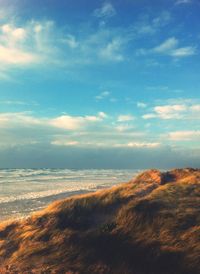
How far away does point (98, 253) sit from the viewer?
1298cm

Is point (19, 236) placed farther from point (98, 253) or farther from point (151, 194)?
point (151, 194)

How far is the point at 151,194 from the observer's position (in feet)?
55.0

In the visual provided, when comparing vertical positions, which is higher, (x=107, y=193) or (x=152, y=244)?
(x=107, y=193)

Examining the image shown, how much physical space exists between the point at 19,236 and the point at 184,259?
7.65 metres

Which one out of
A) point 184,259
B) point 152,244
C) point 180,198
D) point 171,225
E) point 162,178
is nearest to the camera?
point 184,259

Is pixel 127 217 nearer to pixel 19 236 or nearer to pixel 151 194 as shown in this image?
pixel 151 194

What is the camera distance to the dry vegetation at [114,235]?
40.1 ft

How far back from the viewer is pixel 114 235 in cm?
1388

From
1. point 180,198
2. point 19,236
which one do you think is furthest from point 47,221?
point 180,198

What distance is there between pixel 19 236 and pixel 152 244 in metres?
6.38

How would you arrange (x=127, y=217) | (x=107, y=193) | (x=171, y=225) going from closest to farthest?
(x=171, y=225)
(x=127, y=217)
(x=107, y=193)

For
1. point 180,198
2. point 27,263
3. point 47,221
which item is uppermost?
point 180,198

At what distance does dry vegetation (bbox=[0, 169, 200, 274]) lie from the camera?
12.2 m

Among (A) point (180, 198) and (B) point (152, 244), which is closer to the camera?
(B) point (152, 244)
